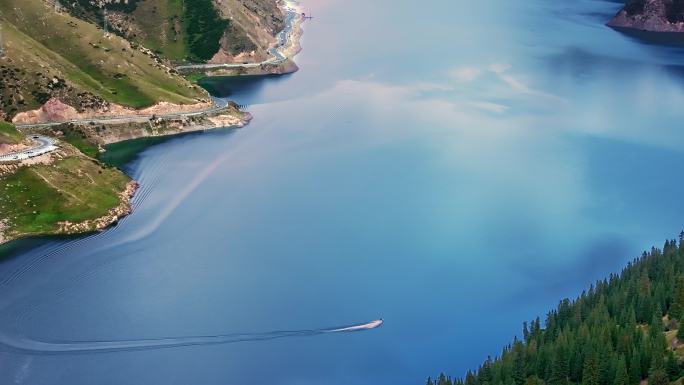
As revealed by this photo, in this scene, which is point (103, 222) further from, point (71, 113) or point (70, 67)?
point (70, 67)

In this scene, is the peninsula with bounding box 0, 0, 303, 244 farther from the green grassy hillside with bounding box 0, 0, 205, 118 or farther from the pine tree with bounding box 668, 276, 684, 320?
the pine tree with bounding box 668, 276, 684, 320

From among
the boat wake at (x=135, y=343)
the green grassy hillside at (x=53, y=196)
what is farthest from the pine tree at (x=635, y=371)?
the green grassy hillside at (x=53, y=196)

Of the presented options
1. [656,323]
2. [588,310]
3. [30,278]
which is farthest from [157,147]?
[656,323]

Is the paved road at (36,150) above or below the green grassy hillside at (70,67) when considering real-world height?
below

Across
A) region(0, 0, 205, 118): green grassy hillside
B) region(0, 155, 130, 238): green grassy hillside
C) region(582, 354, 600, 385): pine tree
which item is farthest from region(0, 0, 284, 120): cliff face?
region(582, 354, 600, 385): pine tree

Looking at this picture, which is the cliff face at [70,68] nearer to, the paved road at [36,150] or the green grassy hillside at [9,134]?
the paved road at [36,150]

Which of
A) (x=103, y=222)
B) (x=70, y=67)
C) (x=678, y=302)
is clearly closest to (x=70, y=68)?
(x=70, y=67)

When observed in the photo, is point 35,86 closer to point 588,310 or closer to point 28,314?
point 28,314
